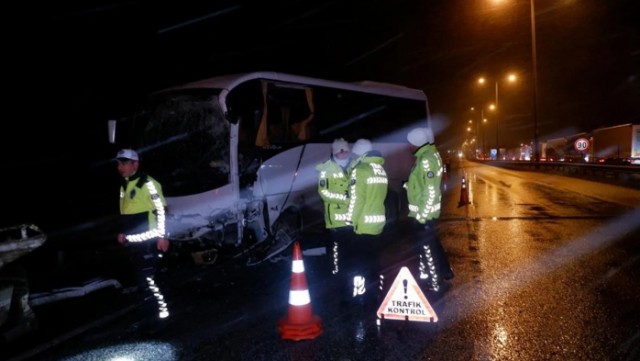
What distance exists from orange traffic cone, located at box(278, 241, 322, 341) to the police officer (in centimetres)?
151

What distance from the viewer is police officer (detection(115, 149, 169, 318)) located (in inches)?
214

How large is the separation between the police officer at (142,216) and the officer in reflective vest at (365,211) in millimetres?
2040

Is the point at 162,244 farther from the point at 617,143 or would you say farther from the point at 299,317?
the point at 617,143

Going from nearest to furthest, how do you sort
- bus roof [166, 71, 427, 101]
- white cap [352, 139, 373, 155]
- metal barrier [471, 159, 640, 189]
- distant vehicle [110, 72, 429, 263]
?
white cap [352, 139, 373, 155] < distant vehicle [110, 72, 429, 263] < bus roof [166, 71, 427, 101] < metal barrier [471, 159, 640, 189]

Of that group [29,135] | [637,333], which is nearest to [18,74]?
[29,135]

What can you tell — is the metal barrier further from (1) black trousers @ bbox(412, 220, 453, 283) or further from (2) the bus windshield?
(2) the bus windshield

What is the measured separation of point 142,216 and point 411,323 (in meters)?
3.02

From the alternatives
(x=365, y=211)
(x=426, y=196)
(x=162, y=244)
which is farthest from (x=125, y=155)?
(x=426, y=196)

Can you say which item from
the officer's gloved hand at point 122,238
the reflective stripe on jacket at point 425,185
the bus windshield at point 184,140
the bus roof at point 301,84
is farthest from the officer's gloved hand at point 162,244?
the bus roof at point 301,84

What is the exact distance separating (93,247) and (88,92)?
7.66 m

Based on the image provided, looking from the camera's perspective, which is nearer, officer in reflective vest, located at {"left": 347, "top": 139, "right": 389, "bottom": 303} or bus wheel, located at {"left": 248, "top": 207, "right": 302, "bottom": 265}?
officer in reflective vest, located at {"left": 347, "top": 139, "right": 389, "bottom": 303}

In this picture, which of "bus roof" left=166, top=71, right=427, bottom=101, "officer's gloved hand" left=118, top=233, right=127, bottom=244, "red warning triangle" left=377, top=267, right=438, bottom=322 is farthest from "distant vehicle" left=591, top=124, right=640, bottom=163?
"officer's gloved hand" left=118, top=233, right=127, bottom=244

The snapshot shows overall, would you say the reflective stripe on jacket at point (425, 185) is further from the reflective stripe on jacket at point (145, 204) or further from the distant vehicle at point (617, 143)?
the distant vehicle at point (617, 143)

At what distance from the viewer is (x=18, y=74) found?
14.6m
